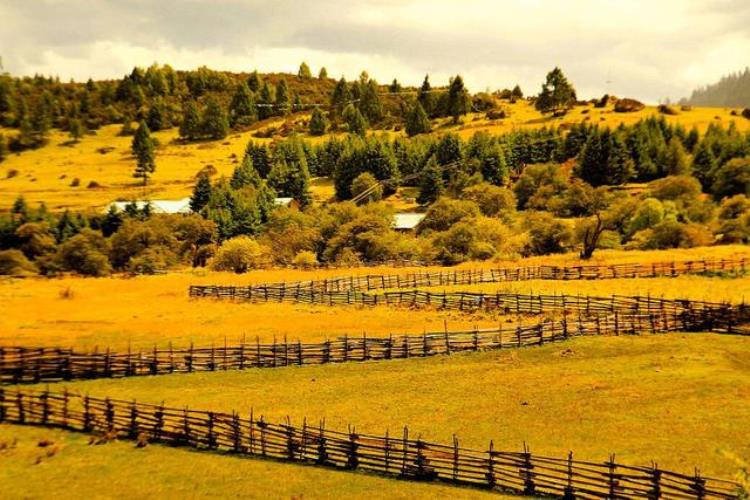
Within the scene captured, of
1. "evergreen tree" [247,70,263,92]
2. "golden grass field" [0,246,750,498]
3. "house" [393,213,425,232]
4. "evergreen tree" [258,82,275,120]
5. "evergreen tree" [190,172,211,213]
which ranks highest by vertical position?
"evergreen tree" [247,70,263,92]

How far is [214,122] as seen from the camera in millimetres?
156000

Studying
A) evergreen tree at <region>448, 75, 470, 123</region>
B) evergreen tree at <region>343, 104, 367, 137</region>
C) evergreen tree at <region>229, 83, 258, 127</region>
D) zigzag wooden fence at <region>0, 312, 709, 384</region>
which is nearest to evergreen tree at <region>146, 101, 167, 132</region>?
evergreen tree at <region>229, 83, 258, 127</region>

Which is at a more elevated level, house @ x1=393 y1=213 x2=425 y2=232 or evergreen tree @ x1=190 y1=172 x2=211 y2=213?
evergreen tree @ x1=190 y1=172 x2=211 y2=213

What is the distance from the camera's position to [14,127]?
514 ft

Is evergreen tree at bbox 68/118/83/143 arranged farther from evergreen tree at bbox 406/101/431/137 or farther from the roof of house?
the roof of house

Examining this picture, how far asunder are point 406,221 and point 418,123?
57.8 metres

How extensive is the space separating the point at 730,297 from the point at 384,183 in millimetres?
72820

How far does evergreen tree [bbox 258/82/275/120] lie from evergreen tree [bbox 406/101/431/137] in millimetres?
48914

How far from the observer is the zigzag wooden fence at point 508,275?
5403cm

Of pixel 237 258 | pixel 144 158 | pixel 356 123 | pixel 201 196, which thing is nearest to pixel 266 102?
pixel 356 123

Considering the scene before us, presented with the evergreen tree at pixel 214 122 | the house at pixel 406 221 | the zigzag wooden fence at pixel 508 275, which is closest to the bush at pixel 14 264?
the zigzag wooden fence at pixel 508 275

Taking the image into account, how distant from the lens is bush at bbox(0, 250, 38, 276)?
240ft

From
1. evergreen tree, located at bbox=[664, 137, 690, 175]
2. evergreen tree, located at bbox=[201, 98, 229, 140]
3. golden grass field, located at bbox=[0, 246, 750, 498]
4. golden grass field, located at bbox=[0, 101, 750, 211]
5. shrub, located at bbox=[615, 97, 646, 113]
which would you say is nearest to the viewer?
golden grass field, located at bbox=[0, 246, 750, 498]

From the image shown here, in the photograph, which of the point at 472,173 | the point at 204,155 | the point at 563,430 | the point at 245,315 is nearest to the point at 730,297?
the point at 563,430
